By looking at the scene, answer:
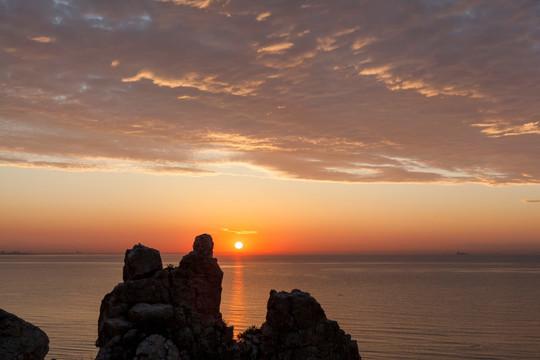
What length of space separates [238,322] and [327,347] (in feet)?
236

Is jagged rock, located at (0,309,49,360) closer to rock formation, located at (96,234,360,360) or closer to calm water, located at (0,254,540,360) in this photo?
rock formation, located at (96,234,360,360)

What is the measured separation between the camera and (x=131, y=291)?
114 ft

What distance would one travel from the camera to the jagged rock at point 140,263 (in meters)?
36.6

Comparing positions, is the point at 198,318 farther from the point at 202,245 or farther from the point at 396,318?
the point at 396,318

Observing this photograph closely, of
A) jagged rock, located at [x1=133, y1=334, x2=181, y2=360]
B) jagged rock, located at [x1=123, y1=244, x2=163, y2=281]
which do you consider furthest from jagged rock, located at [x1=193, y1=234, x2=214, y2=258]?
jagged rock, located at [x1=133, y1=334, x2=181, y2=360]

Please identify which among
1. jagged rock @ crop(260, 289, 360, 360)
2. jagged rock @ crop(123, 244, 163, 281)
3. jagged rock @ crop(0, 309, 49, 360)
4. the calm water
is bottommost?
the calm water

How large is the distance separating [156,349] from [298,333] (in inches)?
457

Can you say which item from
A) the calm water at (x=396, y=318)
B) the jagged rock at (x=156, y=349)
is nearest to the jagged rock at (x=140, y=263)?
the jagged rock at (x=156, y=349)

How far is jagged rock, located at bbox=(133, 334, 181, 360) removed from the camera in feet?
95.2

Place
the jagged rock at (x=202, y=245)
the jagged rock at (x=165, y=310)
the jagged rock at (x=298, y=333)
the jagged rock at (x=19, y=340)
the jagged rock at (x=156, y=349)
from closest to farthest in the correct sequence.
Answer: the jagged rock at (x=19, y=340), the jagged rock at (x=156, y=349), the jagged rock at (x=165, y=310), the jagged rock at (x=298, y=333), the jagged rock at (x=202, y=245)

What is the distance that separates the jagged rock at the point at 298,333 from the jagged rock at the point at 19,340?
668 inches

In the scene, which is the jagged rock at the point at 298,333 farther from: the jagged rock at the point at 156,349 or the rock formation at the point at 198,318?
the jagged rock at the point at 156,349

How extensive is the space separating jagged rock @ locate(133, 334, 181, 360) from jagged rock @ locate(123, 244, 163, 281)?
24.0 feet

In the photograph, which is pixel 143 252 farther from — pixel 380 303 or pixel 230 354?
pixel 380 303
